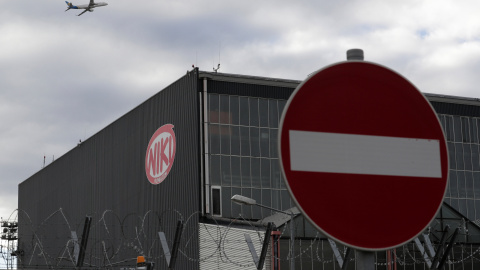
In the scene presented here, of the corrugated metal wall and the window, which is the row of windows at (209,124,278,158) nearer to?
the corrugated metal wall

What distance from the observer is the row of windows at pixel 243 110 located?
56.2m

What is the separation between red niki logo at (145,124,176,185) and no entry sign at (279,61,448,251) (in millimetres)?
53742

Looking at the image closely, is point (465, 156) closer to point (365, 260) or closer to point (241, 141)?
point (241, 141)

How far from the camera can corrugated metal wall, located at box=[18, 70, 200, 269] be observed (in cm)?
5516

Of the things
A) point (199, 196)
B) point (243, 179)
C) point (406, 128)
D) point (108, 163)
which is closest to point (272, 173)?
point (243, 179)

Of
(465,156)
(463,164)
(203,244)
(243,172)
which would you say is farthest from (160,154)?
(465,156)

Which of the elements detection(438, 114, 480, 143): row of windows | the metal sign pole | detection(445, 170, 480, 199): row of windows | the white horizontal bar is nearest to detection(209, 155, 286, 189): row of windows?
detection(445, 170, 480, 199): row of windows

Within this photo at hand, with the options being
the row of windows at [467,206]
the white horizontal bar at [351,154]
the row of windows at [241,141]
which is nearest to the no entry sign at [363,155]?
the white horizontal bar at [351,154]

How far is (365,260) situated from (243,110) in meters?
53.6

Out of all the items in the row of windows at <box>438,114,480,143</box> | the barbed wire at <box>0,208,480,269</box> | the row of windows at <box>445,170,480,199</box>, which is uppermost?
the row of windows at <box>438,114,480,143</box>

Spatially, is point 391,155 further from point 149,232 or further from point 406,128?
point 149,232

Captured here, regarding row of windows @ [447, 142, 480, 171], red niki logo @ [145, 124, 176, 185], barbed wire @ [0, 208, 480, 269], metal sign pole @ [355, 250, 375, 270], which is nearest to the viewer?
metal sign pole @ [355, 250, 375, 270]

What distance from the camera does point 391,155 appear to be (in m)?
4.01

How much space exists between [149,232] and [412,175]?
2215 inches
